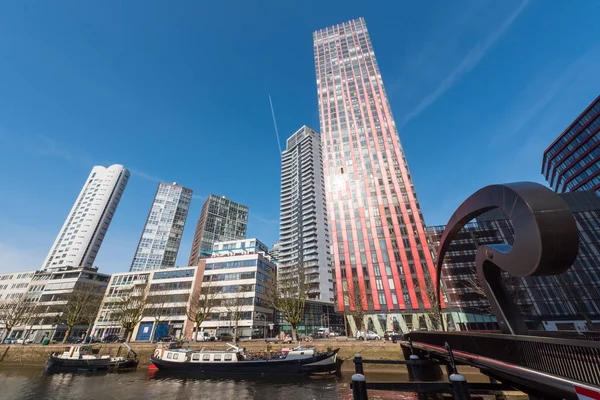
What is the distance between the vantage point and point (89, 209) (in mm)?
127000

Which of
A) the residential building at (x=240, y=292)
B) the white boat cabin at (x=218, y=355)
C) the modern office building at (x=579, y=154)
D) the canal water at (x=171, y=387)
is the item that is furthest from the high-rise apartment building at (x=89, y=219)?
the modern office building at (x=579, y=154)

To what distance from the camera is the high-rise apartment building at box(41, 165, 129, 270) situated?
113 m

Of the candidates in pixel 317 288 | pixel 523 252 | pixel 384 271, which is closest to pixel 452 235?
pixel 523 252

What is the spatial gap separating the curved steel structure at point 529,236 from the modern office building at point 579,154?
97.8 m

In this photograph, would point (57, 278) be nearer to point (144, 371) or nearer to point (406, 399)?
point (144, 371)

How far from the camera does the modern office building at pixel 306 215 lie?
95.1 meters

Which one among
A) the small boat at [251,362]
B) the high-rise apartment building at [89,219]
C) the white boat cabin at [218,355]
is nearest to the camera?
the small boat at [251,362]

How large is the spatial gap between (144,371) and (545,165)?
142514mm

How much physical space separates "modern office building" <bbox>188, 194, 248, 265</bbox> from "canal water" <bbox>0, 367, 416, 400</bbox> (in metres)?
89.0

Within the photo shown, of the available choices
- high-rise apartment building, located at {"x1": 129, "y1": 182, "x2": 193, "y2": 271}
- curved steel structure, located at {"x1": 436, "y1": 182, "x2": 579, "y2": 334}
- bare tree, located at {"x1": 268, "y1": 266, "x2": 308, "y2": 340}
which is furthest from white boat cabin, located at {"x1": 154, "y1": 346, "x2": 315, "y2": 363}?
high-rise apartment building, located at {"x1": 129, "y1": 182, "x2": 193, "y2": 271}

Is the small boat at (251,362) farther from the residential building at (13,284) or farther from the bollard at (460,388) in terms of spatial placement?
the residential building at (13,284)

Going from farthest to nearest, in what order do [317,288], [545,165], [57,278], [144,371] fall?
[545,165] → [317,288] → [57,278] → [144,371]

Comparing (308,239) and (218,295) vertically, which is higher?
(308,239)

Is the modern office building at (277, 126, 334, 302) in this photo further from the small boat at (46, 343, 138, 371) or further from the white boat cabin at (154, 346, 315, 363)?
the small boat at (46, 343, 138, 371)
